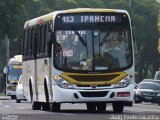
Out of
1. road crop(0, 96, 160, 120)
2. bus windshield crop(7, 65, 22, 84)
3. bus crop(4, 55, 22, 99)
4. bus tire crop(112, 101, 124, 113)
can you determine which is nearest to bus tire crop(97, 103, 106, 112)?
road crop(0, 96, 160, 120)

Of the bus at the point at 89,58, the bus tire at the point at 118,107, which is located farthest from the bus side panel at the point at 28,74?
the bus tire at the point at 118,107

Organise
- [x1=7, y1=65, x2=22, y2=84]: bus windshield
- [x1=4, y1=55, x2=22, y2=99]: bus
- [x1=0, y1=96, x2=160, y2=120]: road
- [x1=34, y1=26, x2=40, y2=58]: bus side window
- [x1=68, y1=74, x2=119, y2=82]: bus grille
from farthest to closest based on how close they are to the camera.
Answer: [x1=7, y1=65, x2=22, y2=84]: bus windshield → [x1=4, y1=55, x2=22, y2=99]: bus → [x1=34, y1=26, x2=40, y2=58]: bus side window → [x1=68, y1=74, x2=119, y2=82]: bus grille → [x1=0, y1=96, x2=160, y2=120]: road

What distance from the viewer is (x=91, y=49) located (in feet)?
90.5

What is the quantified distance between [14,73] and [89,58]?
35.0m

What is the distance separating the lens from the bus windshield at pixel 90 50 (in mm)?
27516

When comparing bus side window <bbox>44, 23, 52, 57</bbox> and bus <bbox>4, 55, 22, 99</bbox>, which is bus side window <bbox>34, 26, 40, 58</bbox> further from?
bus <bbox>4, 55, 22, 99</bbox>

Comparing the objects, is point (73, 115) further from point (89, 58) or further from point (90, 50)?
point (90, 50)

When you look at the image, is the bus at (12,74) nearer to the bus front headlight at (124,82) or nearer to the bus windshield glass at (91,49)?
the bus windshield glass at (91,49)

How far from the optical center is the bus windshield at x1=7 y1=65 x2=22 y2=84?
61.7m

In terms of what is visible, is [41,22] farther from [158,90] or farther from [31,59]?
[158,90]

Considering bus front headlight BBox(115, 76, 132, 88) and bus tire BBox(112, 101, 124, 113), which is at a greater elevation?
bus front headlight BBox(115, 76, 132, 88)

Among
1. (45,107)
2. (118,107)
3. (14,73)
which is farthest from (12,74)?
(118,107)

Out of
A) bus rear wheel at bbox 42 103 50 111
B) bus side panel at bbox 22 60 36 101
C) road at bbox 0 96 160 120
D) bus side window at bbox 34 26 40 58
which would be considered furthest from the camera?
bus rear wheel at bbox 42 103 50 111

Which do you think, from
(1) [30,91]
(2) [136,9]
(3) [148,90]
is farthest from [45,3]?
(1) [30,91]
